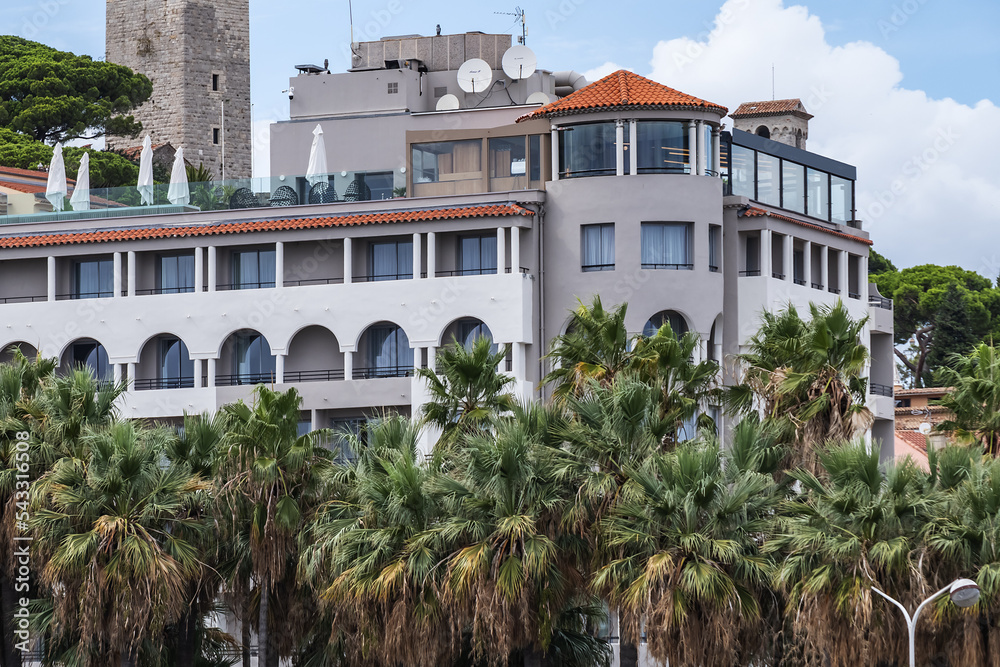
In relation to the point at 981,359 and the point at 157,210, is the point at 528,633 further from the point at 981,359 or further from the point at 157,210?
the point at 157,210

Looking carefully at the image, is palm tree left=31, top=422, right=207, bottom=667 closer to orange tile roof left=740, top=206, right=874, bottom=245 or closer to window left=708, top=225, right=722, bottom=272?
window left=708, top=225, right=722, bottom=272

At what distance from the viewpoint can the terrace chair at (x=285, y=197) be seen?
54344mm

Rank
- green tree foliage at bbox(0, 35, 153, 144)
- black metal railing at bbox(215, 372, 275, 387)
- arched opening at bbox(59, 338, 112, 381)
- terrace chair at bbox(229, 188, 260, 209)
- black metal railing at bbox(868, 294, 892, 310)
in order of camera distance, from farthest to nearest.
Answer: green tree foliage at bbox(0, 35, 153, 144)
black metal railing at bbox(868, 294, 892, 310)
arched opening at bbox(59, 338, 112, 381)
terrace chair at bbox(229, 188, 260, 209)
black metal railing at bbox(215, 372, 275, 387)

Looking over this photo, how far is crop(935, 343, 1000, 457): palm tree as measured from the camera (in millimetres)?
38750

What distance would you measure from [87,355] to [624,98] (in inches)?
716

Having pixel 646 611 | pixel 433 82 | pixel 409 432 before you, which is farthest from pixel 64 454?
pixel 433 82

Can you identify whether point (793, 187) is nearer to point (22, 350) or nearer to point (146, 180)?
point (146, 180)

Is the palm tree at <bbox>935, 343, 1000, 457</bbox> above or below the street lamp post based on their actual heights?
above

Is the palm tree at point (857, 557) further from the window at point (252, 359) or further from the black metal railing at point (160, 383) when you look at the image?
the black metal railing at point (160, 383)

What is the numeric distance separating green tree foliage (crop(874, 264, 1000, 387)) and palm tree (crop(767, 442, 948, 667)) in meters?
61.0

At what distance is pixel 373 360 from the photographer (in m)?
53.2

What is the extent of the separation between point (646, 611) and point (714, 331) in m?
20.4

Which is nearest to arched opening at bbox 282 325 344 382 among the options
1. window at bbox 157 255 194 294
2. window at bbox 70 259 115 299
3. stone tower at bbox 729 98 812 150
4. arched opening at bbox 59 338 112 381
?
window at bbox 157 255 194 294

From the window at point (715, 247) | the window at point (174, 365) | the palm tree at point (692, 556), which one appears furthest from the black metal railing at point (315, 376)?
the palm tree at point (692, 556)
